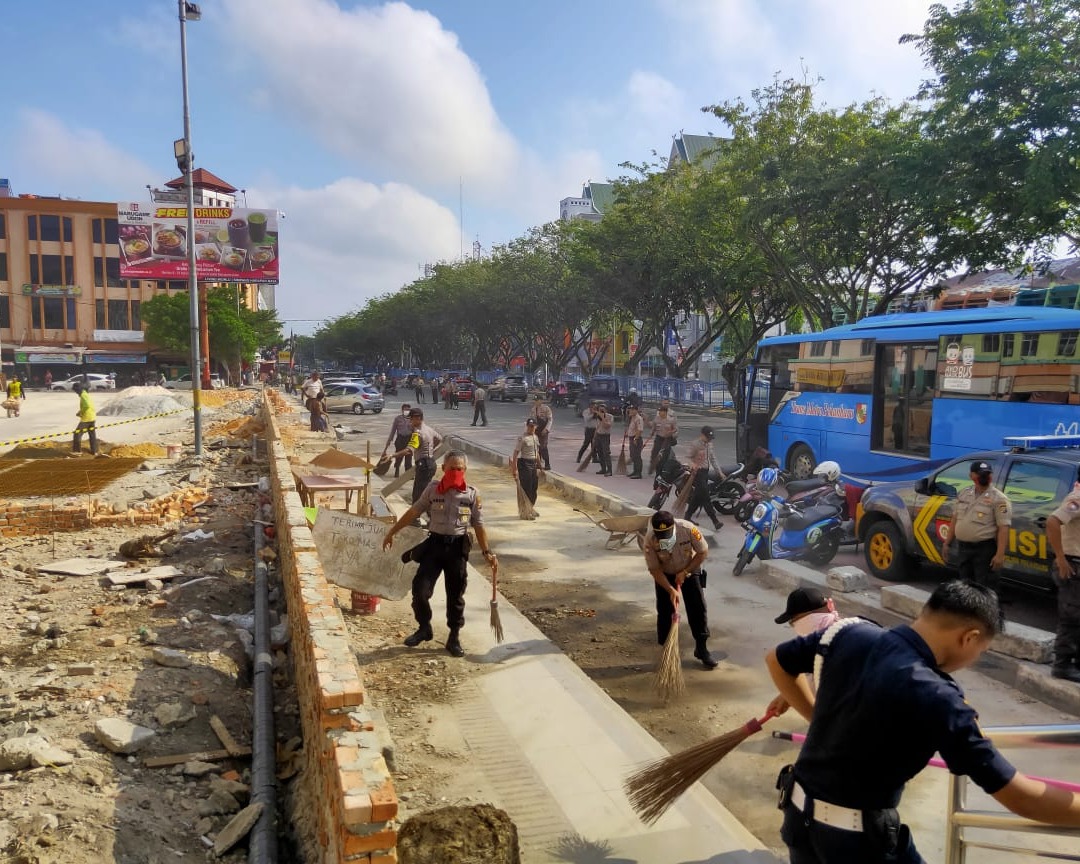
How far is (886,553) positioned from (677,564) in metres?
3.63

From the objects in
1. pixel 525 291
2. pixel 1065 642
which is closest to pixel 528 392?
pixel 525 291

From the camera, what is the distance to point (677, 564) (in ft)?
21.1

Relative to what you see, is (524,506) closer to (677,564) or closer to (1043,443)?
(677,564)

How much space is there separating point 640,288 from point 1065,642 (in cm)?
2789

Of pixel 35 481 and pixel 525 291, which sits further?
pixel 525 291

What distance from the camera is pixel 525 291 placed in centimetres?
4525

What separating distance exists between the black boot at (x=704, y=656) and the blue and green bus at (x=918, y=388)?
19.7 feet

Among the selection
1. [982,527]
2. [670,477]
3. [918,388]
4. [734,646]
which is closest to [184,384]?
[670,477]

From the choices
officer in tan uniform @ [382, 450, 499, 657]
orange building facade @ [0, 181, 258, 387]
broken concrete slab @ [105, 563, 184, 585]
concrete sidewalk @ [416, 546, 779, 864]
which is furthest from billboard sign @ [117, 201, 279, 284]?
concrete sidewalk @ [416, 546, 779, 864]

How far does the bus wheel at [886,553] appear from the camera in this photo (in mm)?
8719

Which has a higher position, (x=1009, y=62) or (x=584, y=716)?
(x=1009, y=62)

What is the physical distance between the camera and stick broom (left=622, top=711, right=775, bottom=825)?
3357 mm

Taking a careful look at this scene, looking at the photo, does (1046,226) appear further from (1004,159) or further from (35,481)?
(35,481)

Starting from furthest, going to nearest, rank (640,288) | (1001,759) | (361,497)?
(640,288) → (361,497) → (1001,759)
